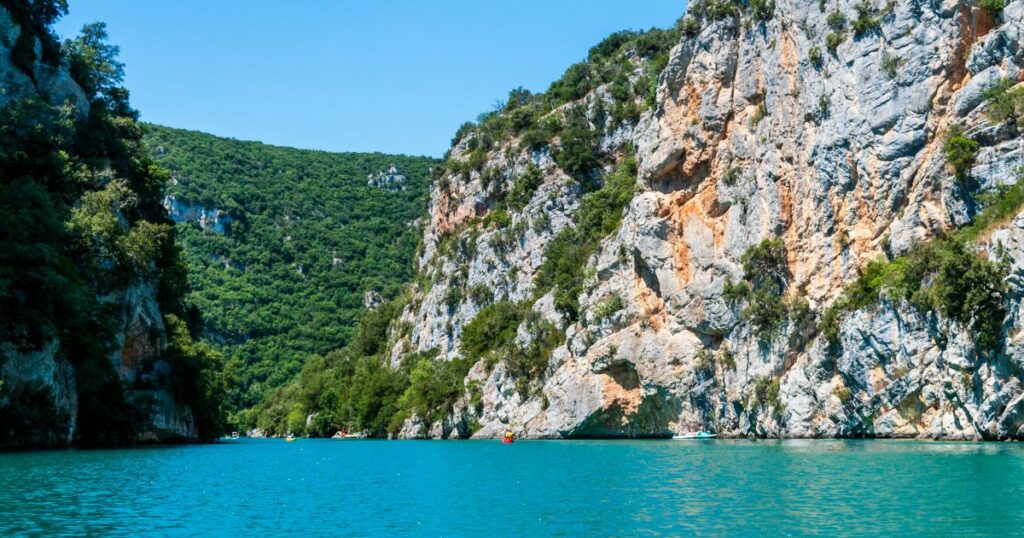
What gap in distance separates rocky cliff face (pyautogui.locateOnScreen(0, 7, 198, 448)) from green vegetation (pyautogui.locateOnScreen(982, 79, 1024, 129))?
5187 centimetres

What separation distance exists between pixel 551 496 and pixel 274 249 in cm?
14757

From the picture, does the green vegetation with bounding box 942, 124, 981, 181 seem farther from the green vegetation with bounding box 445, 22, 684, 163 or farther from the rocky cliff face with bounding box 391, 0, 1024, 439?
the green vegetation with bounding box 445, 22, 684, 163

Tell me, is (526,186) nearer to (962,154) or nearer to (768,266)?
(768,266)

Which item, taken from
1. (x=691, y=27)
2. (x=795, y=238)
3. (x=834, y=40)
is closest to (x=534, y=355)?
(x=795, y=238)

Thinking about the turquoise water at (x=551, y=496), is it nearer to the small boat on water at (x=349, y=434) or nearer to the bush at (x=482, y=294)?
the bush at (x=482, y=294)

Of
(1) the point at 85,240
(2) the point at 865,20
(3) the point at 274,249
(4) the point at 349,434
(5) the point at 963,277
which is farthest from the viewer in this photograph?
(3) the point at 274,249

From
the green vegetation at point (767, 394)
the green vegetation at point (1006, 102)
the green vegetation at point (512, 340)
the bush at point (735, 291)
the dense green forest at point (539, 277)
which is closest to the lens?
the green vegetation at point (1006, 102)

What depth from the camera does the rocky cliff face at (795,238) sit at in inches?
2028

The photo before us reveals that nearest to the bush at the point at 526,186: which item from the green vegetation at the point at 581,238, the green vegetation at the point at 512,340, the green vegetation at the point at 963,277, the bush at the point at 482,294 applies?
the green vegetation at the point at 581,238

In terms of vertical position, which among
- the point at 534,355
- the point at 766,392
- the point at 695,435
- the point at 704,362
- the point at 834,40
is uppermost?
the point at 834,40

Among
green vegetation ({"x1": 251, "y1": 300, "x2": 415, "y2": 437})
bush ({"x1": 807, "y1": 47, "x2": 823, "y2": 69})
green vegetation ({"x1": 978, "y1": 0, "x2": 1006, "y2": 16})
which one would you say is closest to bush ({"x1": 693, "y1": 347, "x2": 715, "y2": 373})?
bush ({"x1": 807, "y1": 47, "x2": 823, "y2": 69})

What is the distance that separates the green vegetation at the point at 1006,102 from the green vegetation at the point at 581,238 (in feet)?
119

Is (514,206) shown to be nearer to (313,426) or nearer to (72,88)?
(313,426)

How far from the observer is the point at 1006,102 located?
50188mm
